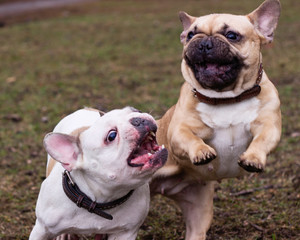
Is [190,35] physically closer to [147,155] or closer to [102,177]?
[147,155]

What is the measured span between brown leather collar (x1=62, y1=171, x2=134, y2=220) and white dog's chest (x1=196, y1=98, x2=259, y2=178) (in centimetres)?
68

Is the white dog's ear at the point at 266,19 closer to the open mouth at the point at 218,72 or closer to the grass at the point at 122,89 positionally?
the open mouth at the point at 218,72

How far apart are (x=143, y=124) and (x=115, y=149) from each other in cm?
20

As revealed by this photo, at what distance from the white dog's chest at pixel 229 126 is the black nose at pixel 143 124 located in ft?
2.09

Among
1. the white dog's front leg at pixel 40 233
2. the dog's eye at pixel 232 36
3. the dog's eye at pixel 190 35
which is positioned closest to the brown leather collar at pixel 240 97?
the dog's eye at pixel 232 36

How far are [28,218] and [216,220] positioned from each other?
143cm

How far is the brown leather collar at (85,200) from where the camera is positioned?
10.3 feet

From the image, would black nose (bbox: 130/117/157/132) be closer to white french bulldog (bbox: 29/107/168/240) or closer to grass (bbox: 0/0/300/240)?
white french bulldog (bbox: 29/107/168/240)

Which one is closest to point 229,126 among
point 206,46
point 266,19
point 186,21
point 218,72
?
point 218,72

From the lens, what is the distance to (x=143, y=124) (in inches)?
117

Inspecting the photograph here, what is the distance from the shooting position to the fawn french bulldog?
334cm

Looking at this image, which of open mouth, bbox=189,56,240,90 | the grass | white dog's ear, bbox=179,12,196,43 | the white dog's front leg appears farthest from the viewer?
the grass

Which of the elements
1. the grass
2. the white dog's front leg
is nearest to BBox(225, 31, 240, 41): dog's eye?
the grass

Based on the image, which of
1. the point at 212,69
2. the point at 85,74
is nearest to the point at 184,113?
the point at 212,69
